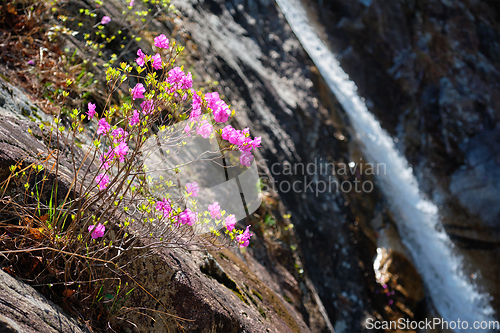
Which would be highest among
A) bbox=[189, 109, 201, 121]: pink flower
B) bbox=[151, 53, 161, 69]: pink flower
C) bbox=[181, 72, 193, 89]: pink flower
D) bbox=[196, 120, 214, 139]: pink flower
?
bbox=[151, 53, 161, 69]: pink flower

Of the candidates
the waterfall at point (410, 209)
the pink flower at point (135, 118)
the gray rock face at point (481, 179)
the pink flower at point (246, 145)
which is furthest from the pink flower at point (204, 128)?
the gray rock face at point (481, 179)

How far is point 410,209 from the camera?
24.6 feet

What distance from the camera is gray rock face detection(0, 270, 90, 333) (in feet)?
4.27

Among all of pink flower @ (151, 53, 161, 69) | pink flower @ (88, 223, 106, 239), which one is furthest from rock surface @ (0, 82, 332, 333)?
pink flower @ (151, 53, 161, 69)

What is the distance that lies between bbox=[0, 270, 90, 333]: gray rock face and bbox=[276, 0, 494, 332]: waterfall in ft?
21.9

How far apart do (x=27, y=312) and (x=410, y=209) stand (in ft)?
26.2

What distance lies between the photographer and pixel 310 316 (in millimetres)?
3660

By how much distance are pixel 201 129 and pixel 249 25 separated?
6390mm

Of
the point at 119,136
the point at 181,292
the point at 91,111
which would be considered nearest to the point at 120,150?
the point at 119,136

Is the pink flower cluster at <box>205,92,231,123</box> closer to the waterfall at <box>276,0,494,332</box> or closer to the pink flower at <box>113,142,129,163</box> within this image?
the pink flower at <box>113,142,129,163</box>

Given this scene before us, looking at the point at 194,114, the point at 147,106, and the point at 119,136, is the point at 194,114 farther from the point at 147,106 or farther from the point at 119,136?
the point at 119,136

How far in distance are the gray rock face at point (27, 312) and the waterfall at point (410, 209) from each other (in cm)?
666

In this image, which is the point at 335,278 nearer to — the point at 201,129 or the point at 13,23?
the point at 201,129

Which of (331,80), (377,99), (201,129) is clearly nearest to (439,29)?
(377,99)
